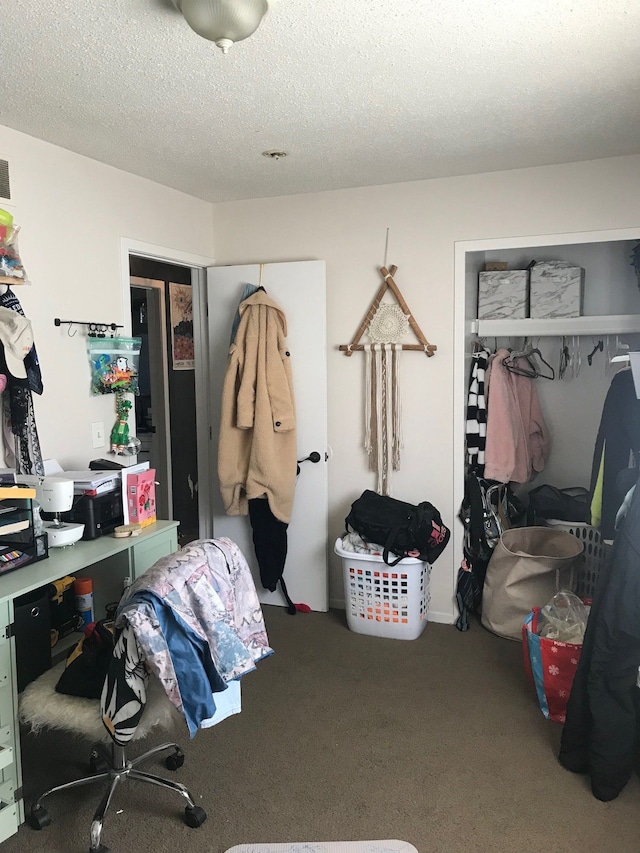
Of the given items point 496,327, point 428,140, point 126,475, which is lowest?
point 126,475

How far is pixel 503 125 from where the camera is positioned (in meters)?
2.76

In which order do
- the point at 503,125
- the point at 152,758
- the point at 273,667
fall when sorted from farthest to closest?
the point at 273,667, the point at 503,125, the point at 152,758

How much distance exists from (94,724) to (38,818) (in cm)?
47

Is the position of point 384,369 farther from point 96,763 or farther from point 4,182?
point 96,763

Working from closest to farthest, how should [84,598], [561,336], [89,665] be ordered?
[89,665] < [84,598] < [561,336]

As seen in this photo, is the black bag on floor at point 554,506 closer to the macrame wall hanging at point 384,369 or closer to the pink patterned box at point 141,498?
the macrame wall hanging at point 384,369

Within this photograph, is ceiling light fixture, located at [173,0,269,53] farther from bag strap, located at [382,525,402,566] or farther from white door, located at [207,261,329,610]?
bag strap, located at [382,525,402,566]

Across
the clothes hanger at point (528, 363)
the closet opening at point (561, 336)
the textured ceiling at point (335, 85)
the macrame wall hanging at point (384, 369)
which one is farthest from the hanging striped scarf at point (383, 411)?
the textured ceiling at point (335, 85)

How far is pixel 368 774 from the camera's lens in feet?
7.95

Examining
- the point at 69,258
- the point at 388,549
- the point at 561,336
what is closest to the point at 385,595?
the point at 388,549

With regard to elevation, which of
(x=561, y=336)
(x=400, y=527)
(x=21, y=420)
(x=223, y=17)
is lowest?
(x=400, y=527)

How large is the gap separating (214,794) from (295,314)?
8.00 ft

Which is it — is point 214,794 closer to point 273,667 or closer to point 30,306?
point 273,667

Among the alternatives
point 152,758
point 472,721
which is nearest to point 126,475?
point 152,758
